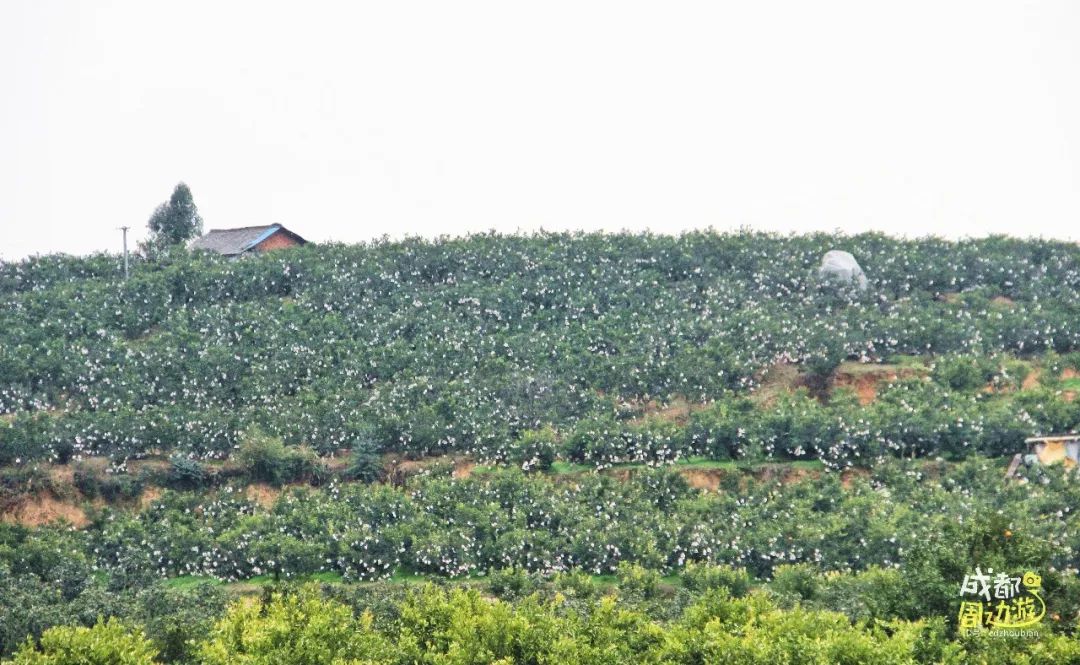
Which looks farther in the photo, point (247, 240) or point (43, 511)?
point (247, 240)

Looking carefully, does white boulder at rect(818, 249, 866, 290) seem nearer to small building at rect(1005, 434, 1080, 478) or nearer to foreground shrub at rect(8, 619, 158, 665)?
small building at rect(1005, 434, 1080, 478)

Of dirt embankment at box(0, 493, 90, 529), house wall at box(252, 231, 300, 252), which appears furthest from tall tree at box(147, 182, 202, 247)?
dirt embankment at box(0, 493, 90, 529)

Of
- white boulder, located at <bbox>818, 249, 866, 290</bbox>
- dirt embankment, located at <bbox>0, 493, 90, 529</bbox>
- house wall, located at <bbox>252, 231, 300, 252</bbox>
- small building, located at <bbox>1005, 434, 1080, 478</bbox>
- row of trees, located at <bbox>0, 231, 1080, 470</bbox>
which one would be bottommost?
dirt embankment, located at <bbox>0, 493, 90, 529</bbox>

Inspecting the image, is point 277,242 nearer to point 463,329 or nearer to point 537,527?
point 463,329

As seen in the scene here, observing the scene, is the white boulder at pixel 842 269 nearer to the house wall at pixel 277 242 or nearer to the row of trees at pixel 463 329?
the row of trees at pixel 463 329

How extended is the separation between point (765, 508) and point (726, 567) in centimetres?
370

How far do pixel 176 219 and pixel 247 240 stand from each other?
4.37 m

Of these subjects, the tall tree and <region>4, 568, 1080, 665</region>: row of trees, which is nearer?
<region>4, 568, 1080, 665</region>: row of trees

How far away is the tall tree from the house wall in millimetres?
4226

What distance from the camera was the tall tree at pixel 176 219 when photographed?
186 feet

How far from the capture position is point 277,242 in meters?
54.8

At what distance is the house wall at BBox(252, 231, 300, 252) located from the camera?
53794mm

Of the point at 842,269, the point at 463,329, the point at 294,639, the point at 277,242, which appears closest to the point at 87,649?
the point at 294,639

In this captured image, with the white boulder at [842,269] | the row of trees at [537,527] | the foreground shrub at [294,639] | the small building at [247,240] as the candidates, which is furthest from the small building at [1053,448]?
the small building at [247,240]
